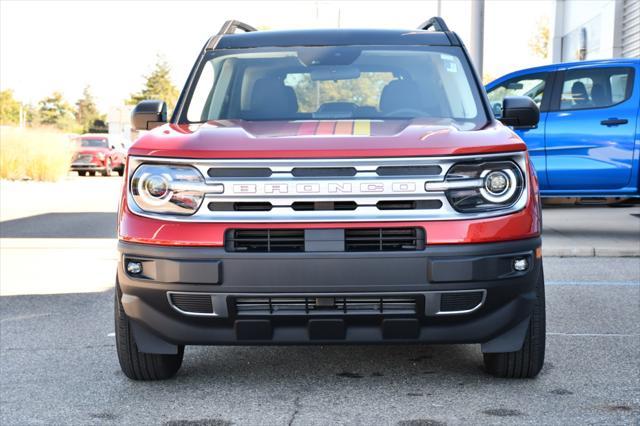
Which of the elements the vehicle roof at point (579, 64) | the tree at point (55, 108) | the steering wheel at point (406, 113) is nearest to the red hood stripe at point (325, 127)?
the steering wheel at point (406, 113)

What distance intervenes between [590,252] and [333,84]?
18.3 ft

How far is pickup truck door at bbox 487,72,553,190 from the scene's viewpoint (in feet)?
38.2

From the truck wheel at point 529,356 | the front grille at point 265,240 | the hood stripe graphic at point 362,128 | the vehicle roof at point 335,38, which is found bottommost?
the truck wheel at point 529,356

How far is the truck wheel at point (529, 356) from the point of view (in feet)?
15.9

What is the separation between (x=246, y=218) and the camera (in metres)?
4.45

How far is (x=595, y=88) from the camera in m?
11.6

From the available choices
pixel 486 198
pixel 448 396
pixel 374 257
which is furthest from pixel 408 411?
pixel 486 198

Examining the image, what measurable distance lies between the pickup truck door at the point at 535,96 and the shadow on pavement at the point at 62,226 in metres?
5.34

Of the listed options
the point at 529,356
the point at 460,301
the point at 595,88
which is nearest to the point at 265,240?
the point at 460,301

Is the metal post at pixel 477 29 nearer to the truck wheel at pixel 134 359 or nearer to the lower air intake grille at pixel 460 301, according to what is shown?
the truck wheel at pixel 134 359

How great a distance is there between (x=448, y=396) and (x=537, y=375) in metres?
0.64

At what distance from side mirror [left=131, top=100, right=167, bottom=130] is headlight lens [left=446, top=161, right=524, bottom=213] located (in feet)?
→ 6.83

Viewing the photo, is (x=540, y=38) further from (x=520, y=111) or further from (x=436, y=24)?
(x=520, y=111)

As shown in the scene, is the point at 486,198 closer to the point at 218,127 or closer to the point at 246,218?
the point at 246,218
